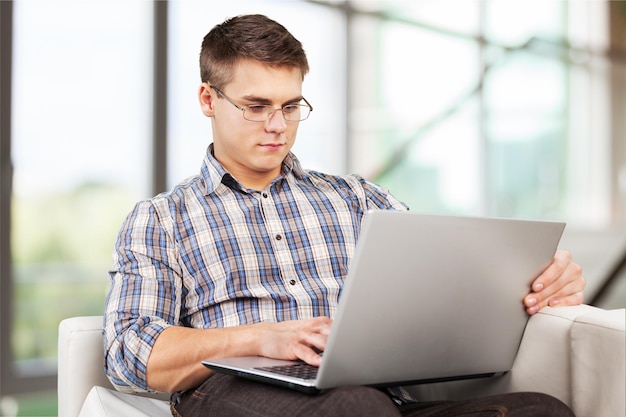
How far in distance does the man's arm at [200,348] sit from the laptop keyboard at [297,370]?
35mm

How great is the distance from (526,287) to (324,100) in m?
3.57

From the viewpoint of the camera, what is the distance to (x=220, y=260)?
69.4 inches

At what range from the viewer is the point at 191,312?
5.71 ft

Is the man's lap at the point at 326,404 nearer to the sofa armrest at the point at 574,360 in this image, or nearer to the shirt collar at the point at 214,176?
the sofa armrest at the point at 574,360

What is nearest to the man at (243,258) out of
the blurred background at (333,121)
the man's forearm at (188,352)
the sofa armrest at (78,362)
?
the man's forearm at (188,352)

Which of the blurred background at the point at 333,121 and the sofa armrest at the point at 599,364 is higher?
the blurred background at the point at 333,121

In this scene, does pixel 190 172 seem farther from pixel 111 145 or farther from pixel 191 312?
pixel 191 312

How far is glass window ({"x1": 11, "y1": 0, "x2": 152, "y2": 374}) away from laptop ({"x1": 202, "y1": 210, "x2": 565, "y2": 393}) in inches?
104

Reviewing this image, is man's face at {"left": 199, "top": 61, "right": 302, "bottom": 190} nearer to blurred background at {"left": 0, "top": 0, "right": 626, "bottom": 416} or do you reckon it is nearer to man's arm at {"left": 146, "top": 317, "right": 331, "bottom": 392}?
man's arm at {"left": 146, "top": 317, "right": 331, "bottom": 392}

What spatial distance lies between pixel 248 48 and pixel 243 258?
0.49 metres

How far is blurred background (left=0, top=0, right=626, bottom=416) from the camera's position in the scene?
12.4 feet

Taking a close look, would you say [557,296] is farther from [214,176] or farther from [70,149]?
[70,149]

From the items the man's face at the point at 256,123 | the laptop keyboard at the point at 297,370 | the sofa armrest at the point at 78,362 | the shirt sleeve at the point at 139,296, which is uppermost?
the man's face at the point at 256,123

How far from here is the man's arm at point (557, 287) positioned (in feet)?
5.18
